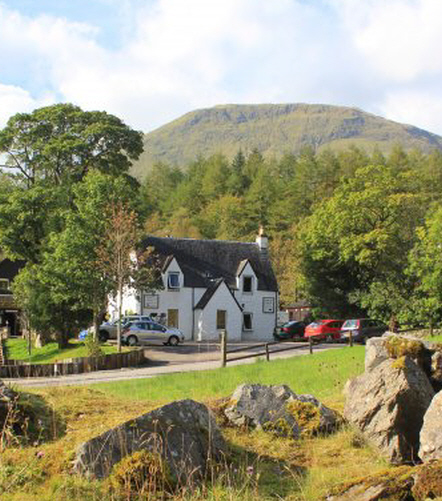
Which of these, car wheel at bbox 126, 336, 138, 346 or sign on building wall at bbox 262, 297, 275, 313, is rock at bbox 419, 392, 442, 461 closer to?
car wheel at bbox 126, 336, 138, 346

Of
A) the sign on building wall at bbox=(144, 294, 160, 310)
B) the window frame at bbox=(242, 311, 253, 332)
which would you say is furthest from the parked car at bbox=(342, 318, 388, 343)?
the sign on building wall at bbox=(144, 294, 160, 310)

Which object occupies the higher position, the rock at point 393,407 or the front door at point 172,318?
the front door at point 172,318

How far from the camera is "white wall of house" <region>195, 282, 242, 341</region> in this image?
58.3 m

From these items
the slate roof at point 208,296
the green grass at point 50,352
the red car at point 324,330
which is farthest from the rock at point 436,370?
the slate roof at point 208,296

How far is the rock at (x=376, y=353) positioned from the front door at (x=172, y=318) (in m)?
45.9

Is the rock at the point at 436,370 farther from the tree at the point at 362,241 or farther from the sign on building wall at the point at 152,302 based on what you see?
the sign on building wall at the point at 152,302

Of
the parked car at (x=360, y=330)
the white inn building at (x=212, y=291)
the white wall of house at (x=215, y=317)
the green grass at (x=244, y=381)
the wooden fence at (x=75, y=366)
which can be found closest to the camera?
the green grass at (x=244, y=381)

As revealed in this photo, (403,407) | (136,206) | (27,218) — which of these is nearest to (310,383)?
(403,407)

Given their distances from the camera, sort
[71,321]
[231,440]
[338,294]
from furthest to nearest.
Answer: [338,294], [71,321], [231,440]

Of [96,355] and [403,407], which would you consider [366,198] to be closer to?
[96,355]

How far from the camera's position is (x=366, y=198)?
59.5m

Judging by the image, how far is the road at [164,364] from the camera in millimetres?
Answer: 28688

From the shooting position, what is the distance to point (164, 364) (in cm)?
3794

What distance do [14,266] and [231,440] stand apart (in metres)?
72.8
